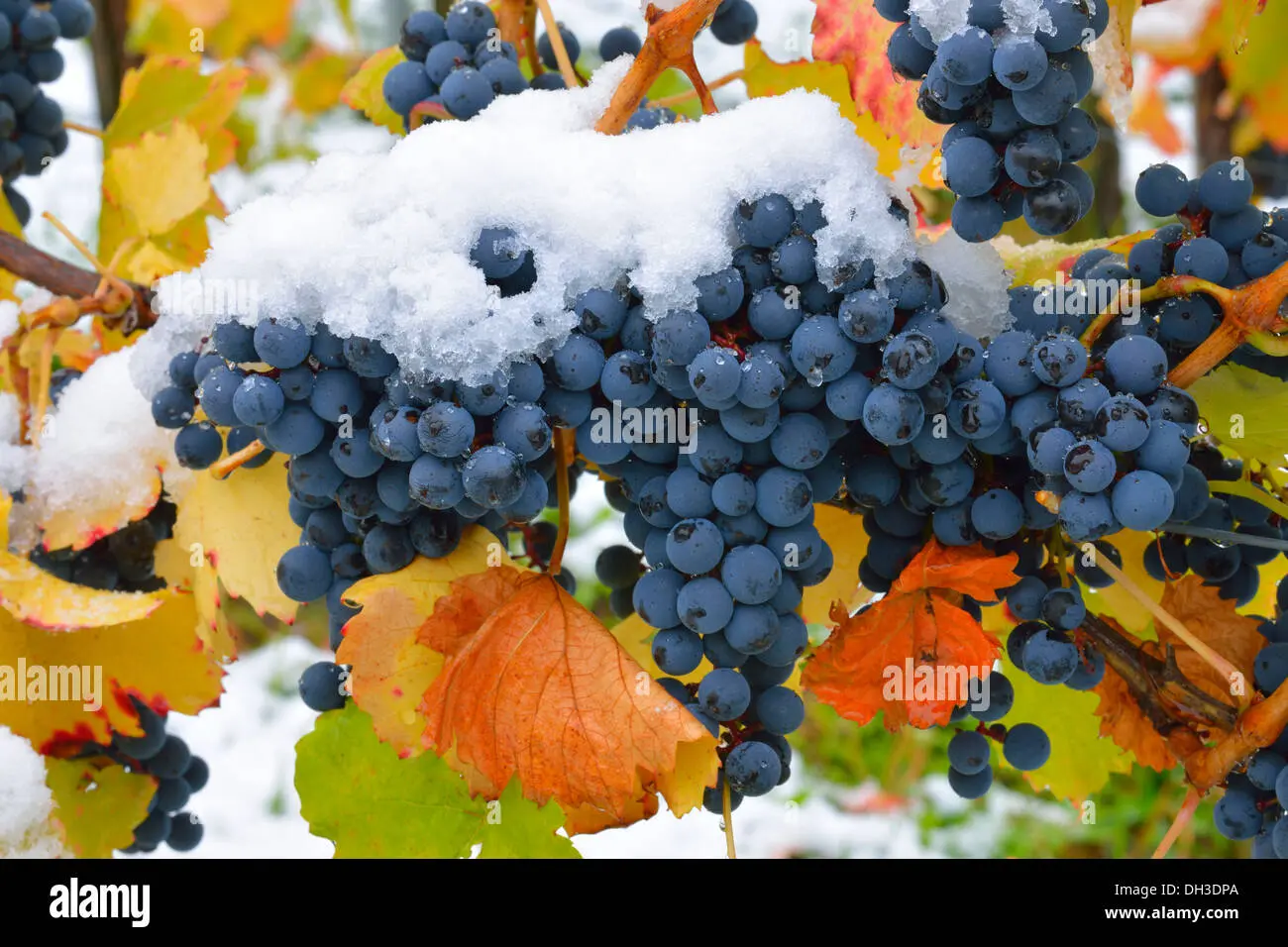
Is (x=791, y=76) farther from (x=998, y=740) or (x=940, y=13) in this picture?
(x=998, y=740)

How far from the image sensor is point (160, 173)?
94cm

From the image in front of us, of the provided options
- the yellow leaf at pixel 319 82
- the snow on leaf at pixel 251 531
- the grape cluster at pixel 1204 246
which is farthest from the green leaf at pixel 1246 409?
the yellow leaf at pixel 319 82

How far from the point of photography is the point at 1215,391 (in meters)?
0.60

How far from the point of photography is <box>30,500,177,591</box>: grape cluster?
33.5 inches

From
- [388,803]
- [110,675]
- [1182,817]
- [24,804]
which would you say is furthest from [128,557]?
[1182,817]

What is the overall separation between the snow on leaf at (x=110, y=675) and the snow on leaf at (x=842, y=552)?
1.39ft

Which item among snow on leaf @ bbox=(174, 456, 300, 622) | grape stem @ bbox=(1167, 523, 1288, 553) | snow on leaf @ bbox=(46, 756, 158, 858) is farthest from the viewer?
snow on leaf @ bbox=(46, 756, 158, 858)

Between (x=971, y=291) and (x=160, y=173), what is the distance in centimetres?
69

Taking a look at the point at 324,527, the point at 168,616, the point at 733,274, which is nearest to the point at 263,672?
the point at 168,616

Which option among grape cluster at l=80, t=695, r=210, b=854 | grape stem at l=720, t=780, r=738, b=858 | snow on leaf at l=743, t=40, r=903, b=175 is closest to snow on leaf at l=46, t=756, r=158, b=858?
grape cluster at l=80, t=695, r=210, b=854

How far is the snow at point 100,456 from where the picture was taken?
771 millimetres

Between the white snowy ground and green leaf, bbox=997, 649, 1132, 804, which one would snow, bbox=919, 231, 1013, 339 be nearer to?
green leaf, bbox=997, 649, 1132, 804

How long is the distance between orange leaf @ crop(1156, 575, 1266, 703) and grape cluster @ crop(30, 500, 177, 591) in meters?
0.70

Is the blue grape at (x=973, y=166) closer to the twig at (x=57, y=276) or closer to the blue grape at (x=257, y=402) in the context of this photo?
the blue grape at (x=257, y=402)
